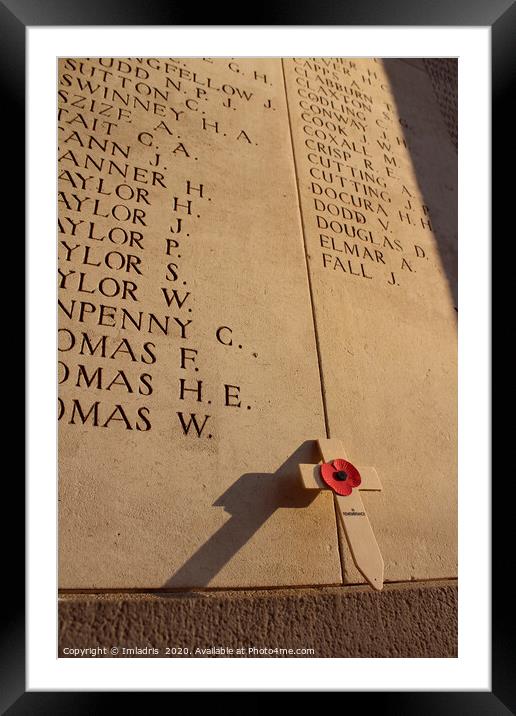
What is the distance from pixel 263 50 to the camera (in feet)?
8.40

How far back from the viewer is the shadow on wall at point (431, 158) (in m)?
4.03

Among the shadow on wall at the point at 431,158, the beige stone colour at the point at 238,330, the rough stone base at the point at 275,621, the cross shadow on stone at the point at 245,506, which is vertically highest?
the shadow on wall at the point at 431,158

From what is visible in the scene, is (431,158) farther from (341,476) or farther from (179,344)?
(341,476)

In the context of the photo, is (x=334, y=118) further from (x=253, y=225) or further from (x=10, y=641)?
(x=10, y=641)

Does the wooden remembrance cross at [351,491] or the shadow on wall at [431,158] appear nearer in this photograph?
the wooden remembrance cross at [351,491]

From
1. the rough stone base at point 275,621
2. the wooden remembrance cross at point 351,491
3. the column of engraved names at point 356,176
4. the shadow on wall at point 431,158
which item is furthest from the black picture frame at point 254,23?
the shadow on wall at point 431,158

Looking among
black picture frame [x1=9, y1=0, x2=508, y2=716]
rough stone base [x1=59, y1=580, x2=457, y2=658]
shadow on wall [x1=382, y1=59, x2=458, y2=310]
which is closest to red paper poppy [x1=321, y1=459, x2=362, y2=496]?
rough stone base [x1=59, y1=580, x2=457, y2=658]

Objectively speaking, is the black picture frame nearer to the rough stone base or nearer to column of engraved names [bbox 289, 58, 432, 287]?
the rough stone base

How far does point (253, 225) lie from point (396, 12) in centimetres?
125

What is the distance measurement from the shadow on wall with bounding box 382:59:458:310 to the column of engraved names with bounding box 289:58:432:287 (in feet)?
0.35

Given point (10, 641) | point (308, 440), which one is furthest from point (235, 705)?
point (308, 440)

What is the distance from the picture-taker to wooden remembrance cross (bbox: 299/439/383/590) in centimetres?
219

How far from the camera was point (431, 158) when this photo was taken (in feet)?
14.7

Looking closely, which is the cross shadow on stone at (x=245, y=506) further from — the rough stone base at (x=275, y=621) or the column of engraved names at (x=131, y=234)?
the column of engraved names at (x=131, y=234)
